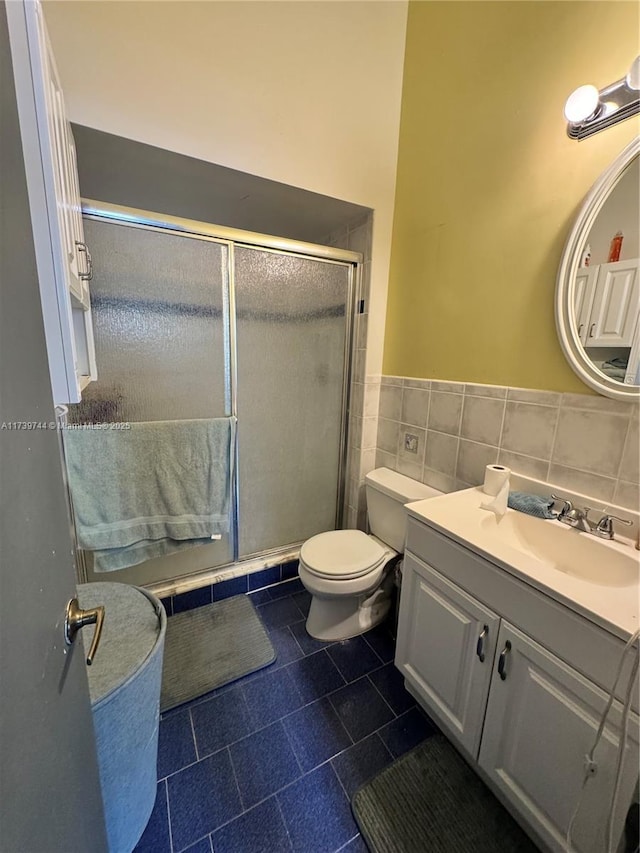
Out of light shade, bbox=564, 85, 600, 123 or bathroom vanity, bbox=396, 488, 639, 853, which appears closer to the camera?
bathroom vanity, bbox=396, 488, 639, 853

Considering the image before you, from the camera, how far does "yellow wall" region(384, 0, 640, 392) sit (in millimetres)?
1081

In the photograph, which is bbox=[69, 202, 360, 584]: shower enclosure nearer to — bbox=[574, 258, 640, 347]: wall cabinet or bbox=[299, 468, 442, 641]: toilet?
bbox=[299, 468, 442, 641]: toilet

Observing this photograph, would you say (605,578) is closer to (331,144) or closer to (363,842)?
(363,842)

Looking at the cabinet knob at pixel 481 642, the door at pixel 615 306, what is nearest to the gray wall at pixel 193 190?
the door at pixel 615 306

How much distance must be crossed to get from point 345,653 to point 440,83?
2603 millimetres

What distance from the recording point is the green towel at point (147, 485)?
4.46 feet

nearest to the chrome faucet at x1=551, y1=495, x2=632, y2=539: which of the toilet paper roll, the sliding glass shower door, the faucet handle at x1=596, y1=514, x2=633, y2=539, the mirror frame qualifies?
the faucet handle at x1=596, y1=514, x2=633, y2=539

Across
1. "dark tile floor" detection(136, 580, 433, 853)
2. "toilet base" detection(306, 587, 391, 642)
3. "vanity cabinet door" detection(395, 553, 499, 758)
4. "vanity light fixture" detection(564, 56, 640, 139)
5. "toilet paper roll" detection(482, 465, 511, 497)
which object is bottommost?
"dark tile floor" detection(136, 580, 433, 853)

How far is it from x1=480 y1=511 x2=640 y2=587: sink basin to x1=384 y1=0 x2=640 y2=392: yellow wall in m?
0.48

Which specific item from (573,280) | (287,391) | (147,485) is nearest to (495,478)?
(573,280)

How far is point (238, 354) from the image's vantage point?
1676mm

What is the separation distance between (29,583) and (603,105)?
172 cm

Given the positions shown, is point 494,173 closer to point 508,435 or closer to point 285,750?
point 508,435

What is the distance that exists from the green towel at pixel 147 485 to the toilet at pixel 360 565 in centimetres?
52
